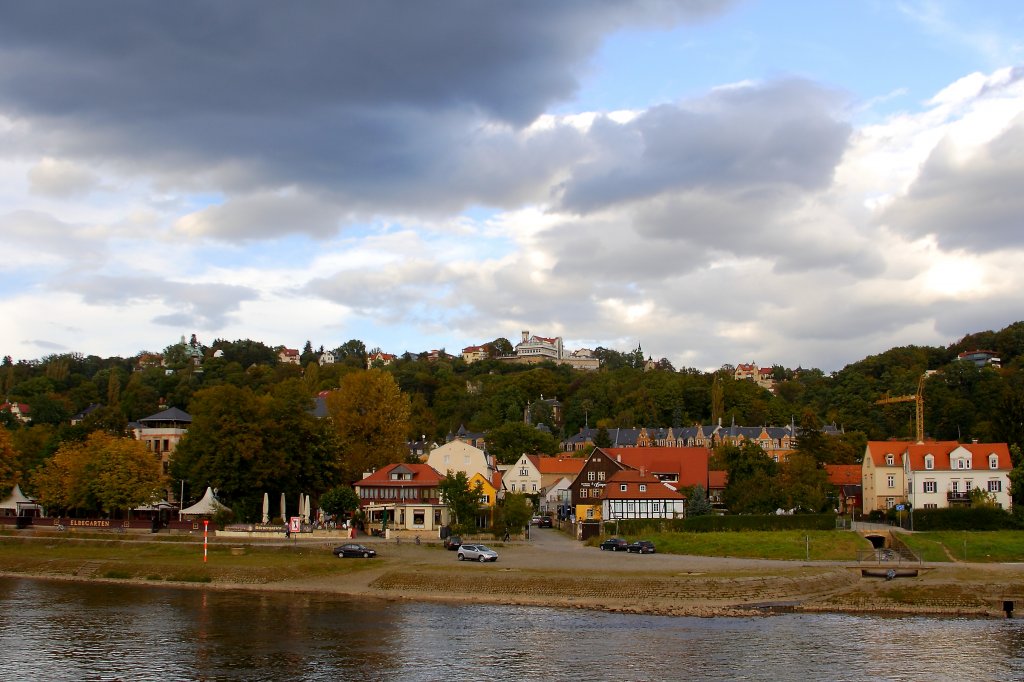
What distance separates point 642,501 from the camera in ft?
249

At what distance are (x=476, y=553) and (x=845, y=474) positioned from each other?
54.1m

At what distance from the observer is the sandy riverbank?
152 feet

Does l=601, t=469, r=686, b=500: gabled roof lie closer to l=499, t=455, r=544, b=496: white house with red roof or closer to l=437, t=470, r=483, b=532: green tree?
l=437, t=470, r=483, b=532: green tree

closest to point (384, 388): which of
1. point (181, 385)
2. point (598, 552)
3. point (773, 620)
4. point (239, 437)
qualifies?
point (239, 437)

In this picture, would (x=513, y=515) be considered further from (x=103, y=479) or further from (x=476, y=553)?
(x=103, y=479)

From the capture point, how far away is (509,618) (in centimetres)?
4331

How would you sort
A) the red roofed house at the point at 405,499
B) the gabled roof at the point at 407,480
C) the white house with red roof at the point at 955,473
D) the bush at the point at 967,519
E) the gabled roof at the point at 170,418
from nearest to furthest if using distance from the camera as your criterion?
the bush at the point at 967,519, the red roofed house at the point at 405,499, the gabled roof at the point at 407,480, the white house with red roof at the point at 955,473, the gabled roof at the point at 170,418

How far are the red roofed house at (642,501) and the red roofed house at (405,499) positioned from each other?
1358cm

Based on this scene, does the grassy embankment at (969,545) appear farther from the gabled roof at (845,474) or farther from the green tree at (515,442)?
the green tree at (515,442)

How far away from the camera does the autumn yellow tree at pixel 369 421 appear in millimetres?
87169

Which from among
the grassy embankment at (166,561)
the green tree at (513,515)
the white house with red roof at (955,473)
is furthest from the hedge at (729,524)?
the grassy embankment at (166,561)

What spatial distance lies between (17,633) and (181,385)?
119935mm

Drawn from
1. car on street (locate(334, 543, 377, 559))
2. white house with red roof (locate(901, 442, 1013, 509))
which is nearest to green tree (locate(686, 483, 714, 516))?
white house with red roof (locate(901, 442, 1013, 509))

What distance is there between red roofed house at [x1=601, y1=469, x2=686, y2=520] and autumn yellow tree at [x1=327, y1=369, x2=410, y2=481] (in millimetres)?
22781
